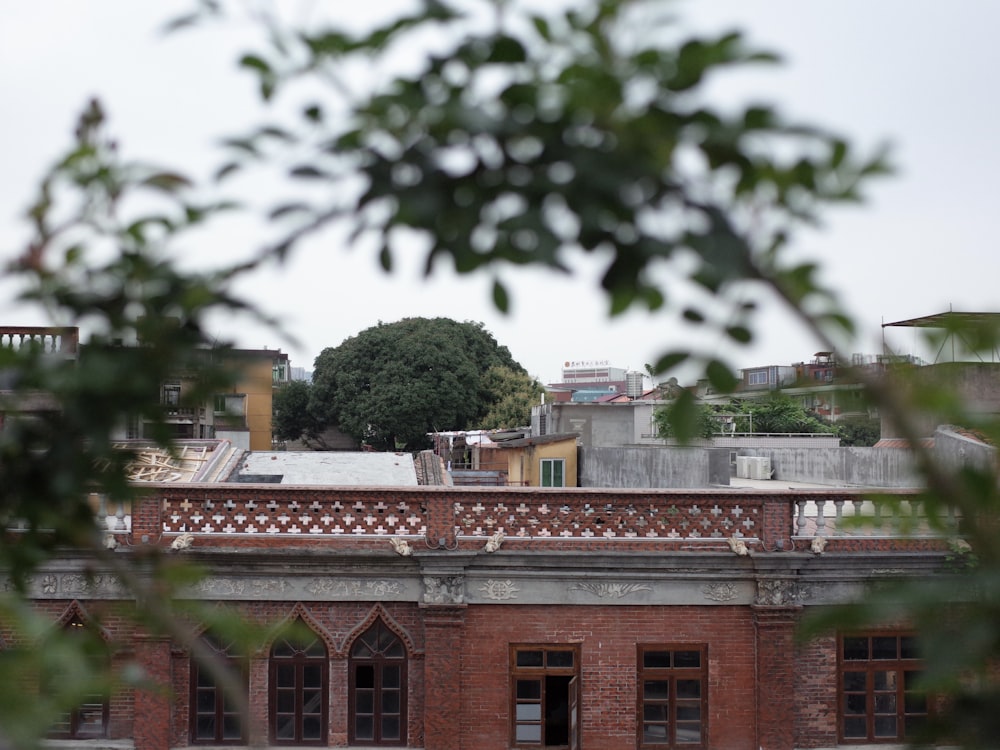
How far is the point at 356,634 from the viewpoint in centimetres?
1030

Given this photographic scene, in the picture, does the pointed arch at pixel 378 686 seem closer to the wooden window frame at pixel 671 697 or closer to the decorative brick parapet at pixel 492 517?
the decorative brick parapet at pixel 492 517

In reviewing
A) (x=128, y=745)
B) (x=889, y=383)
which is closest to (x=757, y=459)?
(x=128, y=745)

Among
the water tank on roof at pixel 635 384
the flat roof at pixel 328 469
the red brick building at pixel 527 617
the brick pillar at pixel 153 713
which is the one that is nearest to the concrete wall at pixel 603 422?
the flat roof at pixel 328 469

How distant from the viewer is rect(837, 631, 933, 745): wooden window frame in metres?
10.4

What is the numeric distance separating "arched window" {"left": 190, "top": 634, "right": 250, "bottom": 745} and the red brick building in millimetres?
24

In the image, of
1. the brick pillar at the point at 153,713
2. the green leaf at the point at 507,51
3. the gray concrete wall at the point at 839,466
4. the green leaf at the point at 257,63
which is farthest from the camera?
the gray concrete wall at the point at 839,466

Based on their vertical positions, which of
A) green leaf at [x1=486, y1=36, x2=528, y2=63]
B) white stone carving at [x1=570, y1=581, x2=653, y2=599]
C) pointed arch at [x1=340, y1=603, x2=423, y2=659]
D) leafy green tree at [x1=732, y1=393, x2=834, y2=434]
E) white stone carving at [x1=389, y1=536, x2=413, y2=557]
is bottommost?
pointed arch at [x1=340, y1=603, x2=423, y2=659]

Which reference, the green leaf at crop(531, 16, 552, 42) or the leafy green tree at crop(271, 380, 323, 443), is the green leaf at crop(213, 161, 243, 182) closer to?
the green leaf at crop(531, 16, 552, 42)

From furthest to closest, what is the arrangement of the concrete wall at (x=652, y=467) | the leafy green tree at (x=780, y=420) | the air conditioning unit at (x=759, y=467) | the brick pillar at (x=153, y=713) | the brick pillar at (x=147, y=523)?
1. the leafy green tree at (x=780, y=420)
2. the air conditioning unit at (x=759, y=467)
3. the concrete wall at (x=652, y=467)
4. the brick pillar at (x=147, y=523)
5. the brick pillar at (x=153, y=713)

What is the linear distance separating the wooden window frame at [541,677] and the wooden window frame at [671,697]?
73 cm

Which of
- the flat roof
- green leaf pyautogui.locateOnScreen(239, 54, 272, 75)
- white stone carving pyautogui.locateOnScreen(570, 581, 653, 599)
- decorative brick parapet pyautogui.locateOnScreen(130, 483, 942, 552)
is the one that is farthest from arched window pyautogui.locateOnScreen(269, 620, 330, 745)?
green leaf pyautogui.locateOnScreen(239, 54, 272, 75)

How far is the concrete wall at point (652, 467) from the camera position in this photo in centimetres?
1847

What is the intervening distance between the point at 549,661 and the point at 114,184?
381 inches

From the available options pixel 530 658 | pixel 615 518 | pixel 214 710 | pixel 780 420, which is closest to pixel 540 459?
pixel 615 518
